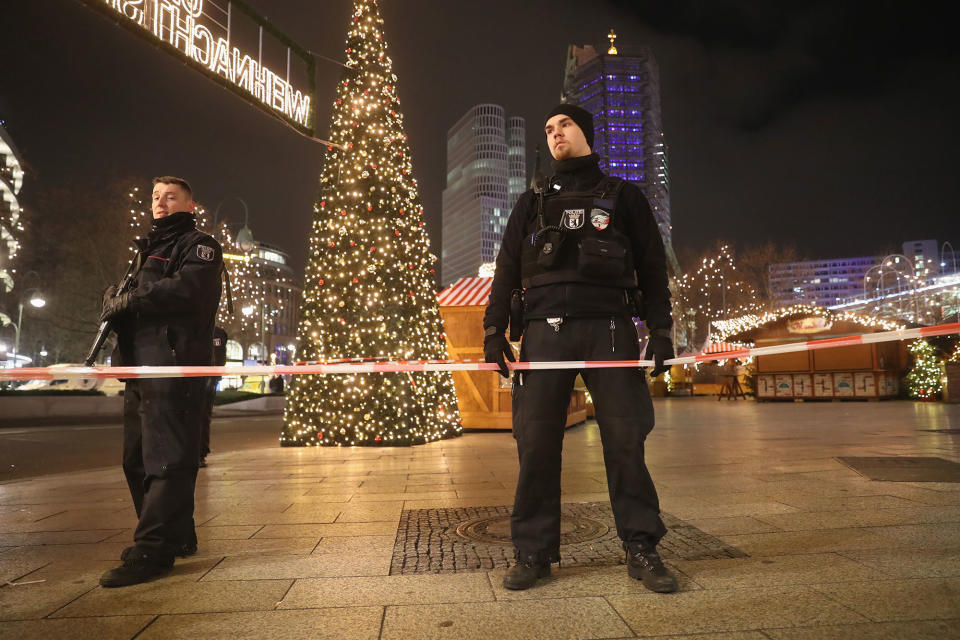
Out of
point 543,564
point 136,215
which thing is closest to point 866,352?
point 543,564

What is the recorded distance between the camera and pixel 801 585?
2.85m

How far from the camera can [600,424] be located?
10.5 ft

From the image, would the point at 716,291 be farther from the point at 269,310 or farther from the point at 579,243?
the point at 269,310

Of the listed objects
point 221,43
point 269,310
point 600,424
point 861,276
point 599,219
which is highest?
point 861,276

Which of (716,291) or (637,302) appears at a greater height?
(716,291)

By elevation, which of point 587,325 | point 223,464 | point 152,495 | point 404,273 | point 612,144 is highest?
point 612,144

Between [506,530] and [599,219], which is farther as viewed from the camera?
[506,530]

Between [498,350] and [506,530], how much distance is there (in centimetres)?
146

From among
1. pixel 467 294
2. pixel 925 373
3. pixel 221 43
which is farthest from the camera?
pixel 925 373

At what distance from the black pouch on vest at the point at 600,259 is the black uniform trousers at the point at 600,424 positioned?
25cm

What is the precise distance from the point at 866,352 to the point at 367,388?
2041cm

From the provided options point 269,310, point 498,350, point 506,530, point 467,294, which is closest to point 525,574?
point 498,350

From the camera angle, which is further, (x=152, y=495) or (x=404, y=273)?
(x=404, y=273)

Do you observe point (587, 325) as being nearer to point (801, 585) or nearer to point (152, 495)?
point (801, 585)
